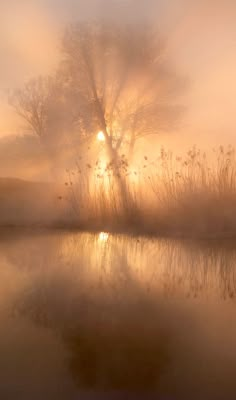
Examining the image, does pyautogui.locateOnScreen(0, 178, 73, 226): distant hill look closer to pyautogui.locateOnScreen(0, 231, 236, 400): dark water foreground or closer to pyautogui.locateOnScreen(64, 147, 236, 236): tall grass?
pyautogui.locateOnScreen(64, 147, 236, 236): tall grass

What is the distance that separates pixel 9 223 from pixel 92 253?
115 inches

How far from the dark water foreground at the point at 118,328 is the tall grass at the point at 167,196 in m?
1.58

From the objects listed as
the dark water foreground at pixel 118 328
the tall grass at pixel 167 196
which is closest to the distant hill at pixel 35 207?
the tall grass at pixel 167 196

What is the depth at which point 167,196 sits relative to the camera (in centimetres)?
446

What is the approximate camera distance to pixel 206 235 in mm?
3682

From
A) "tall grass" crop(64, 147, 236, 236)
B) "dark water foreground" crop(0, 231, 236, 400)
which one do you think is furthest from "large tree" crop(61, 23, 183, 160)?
"dark water foreground" crop(0, 231, 236, 400)

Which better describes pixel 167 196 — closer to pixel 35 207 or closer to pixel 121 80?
pixel 35 207

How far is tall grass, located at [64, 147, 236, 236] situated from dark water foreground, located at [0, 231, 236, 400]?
158 centimetres

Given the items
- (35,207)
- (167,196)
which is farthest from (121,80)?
(167,196)

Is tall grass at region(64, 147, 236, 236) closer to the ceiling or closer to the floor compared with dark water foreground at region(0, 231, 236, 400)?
closer to the ceiling

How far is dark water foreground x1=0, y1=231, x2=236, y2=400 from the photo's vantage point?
3.01 feet

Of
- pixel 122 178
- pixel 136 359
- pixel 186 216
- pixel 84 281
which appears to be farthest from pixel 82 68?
pixel 136 359

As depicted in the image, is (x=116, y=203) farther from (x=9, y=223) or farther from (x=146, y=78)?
(x=146, y=78)

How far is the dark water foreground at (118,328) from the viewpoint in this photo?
918 mm
